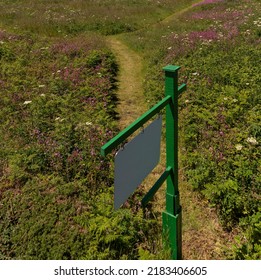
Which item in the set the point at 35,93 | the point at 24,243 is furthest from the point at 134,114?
the point at 24,243

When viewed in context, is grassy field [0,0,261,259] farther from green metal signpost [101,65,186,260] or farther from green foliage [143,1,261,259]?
green metal signpost [101,65,186,260]

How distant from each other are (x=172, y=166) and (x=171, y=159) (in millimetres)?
100

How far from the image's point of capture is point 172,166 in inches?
157

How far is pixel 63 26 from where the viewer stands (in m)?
21.9

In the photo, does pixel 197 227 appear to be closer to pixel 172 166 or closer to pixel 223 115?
pixel 172 166

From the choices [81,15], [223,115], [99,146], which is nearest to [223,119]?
[223,115]

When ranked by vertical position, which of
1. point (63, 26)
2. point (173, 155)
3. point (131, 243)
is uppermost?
point (63, 26)

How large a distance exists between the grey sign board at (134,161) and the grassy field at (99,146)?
68.1 inches

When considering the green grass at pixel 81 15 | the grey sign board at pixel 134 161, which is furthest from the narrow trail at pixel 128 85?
the grey sign board at pixel 134 161

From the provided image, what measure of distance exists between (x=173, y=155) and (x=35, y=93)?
799 cm

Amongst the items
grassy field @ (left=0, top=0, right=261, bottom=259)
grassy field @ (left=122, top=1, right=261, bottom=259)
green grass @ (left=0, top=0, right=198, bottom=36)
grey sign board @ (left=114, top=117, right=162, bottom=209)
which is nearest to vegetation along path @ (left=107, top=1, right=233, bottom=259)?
grassy field @ (left=0, top=0, right=261, bottom=259)

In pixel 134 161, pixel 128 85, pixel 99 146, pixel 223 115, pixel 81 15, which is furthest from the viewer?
pixel 81 15

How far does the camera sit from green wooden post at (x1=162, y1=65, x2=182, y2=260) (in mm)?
3652
